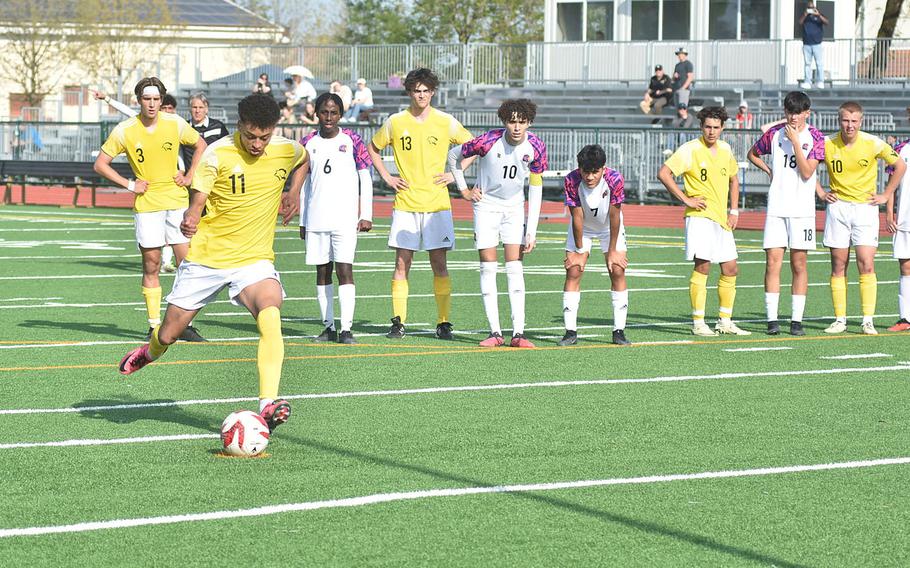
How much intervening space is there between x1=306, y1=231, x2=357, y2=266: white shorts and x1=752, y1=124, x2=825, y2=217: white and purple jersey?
3719 millimetres

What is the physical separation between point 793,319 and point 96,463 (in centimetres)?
767

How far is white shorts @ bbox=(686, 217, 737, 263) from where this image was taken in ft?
44.8

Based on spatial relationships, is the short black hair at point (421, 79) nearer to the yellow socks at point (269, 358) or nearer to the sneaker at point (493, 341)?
the sneaker at point (493, 341)

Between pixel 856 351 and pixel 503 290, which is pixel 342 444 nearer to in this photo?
pixel 856 351

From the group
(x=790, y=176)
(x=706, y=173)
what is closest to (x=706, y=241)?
(x=706, y=173)

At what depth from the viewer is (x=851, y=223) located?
14.0 metres

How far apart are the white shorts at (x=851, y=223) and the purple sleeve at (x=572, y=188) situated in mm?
2581

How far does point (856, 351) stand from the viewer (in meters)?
12.5

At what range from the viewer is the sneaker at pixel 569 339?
42.2ft

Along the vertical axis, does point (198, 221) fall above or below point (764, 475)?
above

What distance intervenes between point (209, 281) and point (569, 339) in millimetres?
4789

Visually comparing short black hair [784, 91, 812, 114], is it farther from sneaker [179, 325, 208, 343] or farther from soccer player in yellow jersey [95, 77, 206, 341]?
sneaker [179, 325, 208, 343]

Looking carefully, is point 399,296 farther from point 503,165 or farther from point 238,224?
point 238,224

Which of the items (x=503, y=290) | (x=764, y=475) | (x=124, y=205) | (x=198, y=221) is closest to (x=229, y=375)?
(x=198, y=221)
